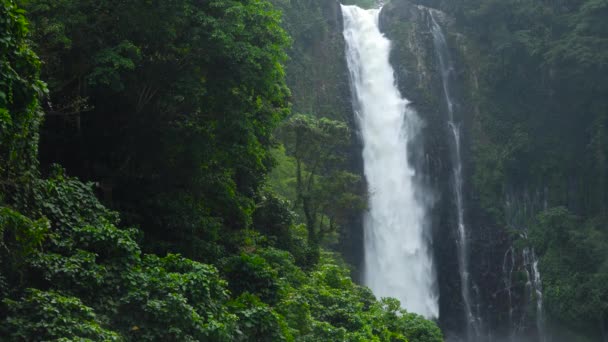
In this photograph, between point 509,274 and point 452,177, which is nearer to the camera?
point 509,274

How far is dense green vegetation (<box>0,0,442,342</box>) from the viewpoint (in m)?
8.27

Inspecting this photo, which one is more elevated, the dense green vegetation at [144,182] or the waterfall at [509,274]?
the dense green vegetation at [144,182]

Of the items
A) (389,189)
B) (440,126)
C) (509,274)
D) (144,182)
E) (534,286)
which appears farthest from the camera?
(440,126)

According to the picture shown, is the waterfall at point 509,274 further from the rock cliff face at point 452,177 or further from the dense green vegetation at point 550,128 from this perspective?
the dense green vegetation at point 550,128

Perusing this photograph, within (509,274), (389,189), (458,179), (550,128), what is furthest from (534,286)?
(550,128)

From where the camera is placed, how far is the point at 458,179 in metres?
34.7

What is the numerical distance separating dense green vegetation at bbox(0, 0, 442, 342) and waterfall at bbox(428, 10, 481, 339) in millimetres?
15391

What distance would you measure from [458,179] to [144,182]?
2380cm

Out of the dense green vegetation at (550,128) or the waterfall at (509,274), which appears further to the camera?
the waterfall at (509,274)

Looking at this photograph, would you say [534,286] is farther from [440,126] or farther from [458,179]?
[440,126]

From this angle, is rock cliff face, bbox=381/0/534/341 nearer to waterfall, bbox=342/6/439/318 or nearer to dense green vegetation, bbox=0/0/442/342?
waterfall, bbox=342/6/439/318

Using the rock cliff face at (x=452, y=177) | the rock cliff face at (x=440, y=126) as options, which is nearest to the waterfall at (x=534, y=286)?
the rock cliff face at (x=440, y=126)

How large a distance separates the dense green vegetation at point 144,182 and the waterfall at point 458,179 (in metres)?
15.4

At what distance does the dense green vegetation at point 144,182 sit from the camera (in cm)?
827
